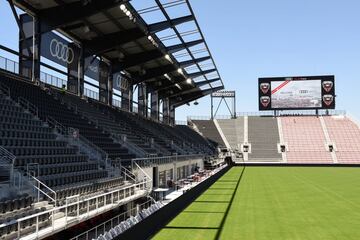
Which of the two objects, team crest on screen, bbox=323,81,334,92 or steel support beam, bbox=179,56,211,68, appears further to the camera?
team crest on screen, bbox=323,81,334,92

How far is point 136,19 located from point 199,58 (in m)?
15.4

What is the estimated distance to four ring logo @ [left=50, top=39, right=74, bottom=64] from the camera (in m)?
26.3

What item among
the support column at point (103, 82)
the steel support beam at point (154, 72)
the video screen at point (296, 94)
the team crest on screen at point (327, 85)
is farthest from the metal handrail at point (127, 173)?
the team crest on screen at point (327, 85)

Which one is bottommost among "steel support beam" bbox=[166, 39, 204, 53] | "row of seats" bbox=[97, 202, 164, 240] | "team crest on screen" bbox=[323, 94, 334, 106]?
"row of seats" bbox=[97, 202, 164, 240]

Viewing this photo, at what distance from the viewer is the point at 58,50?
2708 centimetres

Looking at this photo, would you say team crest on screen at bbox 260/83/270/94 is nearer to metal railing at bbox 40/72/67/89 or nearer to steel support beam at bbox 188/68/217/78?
steel support beam at bbox 188/68/217/78

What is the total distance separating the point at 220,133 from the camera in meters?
77.4

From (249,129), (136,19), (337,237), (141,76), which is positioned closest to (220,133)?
(249,129)

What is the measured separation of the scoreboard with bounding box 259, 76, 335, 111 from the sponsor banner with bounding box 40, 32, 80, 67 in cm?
4397

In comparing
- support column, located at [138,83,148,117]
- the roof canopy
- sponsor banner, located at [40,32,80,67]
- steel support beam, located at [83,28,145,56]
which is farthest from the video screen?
sponsor banner, located at [40,32,80,67]

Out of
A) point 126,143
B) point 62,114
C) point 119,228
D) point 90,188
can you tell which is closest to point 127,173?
point 62,114

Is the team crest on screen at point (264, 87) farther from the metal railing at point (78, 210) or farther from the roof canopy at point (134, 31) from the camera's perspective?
the metal railing at point (78, 210)

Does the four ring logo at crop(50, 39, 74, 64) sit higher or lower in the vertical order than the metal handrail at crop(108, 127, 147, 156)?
higher

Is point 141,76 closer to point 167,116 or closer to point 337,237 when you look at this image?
point 167,116
